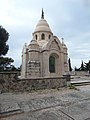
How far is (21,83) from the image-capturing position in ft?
29.6

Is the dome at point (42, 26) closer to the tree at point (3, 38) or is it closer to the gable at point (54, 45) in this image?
the gable at point (54, 45)

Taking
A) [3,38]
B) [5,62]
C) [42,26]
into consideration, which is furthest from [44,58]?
[5,62]

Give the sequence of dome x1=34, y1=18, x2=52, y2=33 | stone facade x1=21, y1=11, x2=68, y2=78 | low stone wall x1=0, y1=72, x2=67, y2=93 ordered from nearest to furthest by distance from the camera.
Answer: low stone wall x1=0, y1=72, x2=67, y2=93, stone facade x1=21, y1=11, x2=68, y2=78, dome x1=34, y1=18, x2=52, y2=33

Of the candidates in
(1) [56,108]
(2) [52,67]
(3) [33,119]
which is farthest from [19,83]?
(2) [52,67]

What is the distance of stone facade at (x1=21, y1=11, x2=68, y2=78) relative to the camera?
17.1 metres

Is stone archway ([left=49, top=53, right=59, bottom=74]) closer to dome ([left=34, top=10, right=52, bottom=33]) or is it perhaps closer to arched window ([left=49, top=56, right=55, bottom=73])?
arched window ([left=49, top=56, right=55, bottom=73])

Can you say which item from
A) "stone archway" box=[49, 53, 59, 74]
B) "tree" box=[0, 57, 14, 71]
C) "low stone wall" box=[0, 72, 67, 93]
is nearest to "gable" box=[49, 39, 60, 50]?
"stone archway" box=[49, 53, 59, 74]

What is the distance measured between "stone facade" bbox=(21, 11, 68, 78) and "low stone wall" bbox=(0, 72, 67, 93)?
21.9 feet

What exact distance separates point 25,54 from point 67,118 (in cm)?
1538

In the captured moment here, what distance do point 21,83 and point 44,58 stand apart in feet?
28.3

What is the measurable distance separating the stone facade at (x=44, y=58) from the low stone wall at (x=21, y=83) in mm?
6668

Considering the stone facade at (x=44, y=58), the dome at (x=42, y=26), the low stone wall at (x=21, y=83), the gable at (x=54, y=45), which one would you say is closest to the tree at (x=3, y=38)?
the stone facade at (x=44, y=58)

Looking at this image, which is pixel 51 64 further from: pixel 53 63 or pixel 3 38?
pixel 3 38

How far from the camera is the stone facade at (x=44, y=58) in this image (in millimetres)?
17062
